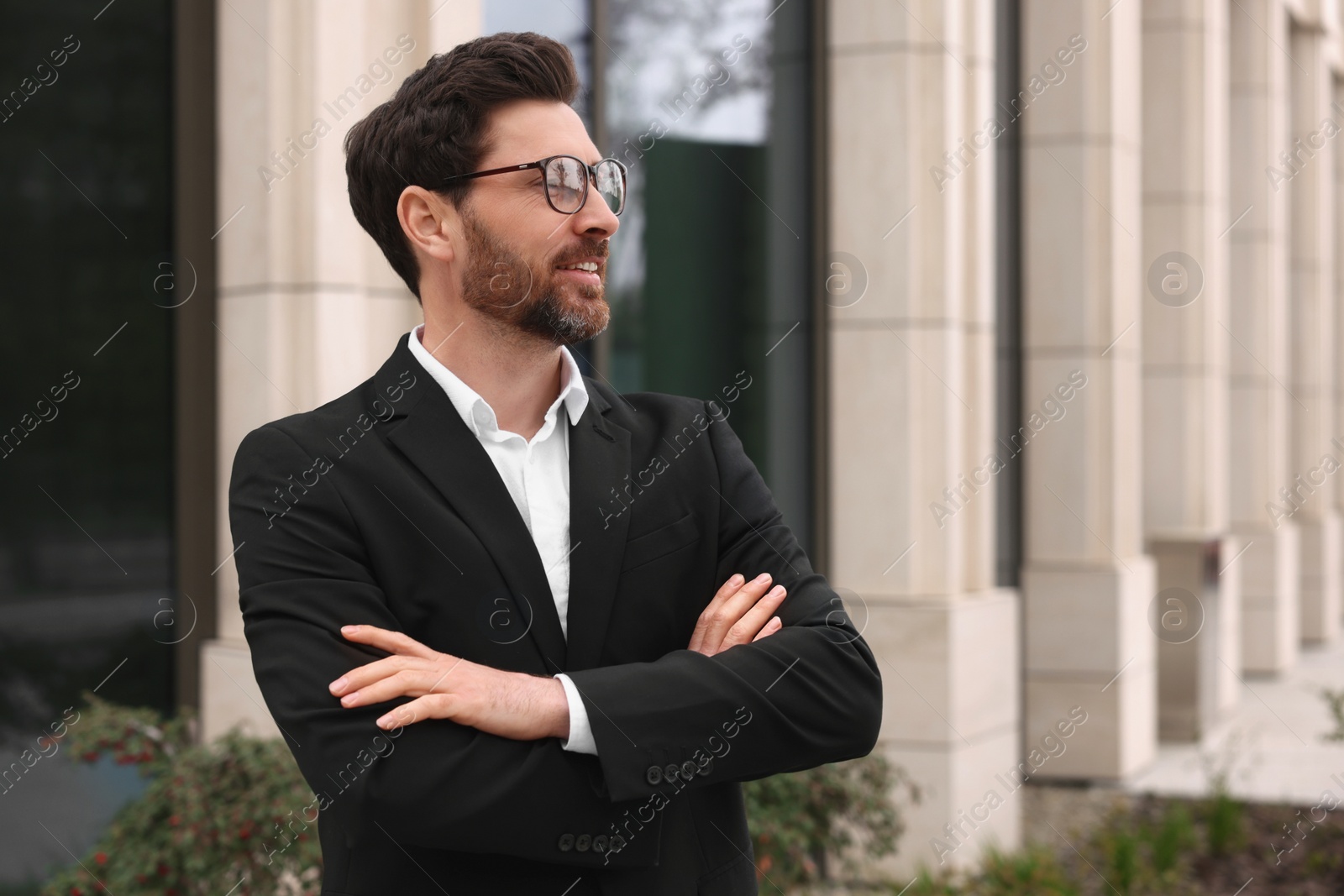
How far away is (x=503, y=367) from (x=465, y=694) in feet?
2.13

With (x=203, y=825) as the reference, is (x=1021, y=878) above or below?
below

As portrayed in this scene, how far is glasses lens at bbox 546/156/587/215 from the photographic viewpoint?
8.66 feet

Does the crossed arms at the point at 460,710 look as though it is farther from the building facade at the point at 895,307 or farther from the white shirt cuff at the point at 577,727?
the building facade at the point at 895,307

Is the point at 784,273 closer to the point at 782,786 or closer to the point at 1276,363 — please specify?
the point at 782,786

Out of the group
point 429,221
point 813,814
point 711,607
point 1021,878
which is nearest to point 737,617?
point 711,607

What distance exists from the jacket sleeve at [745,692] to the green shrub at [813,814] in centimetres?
292

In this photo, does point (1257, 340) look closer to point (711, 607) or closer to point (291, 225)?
point (291, 225)

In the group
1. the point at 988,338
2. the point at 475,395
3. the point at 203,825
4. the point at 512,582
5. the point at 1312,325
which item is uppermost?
the point at 1312,325

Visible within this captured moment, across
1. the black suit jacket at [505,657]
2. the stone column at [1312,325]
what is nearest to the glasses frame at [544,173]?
the black suit jacket at [505,657]

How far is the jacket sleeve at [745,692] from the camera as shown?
2471mm

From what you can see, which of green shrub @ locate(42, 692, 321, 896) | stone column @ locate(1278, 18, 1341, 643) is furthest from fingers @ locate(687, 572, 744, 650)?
stone column @ locate(1278, 18, 1341, 643)

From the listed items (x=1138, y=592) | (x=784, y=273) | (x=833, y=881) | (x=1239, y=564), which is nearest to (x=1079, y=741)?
(x=1138, y=592)

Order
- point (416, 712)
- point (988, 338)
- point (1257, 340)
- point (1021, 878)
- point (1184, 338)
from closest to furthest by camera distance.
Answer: point (416, 712)
point (1021, 878)
point (988, 338)
point (1184, 338)
point (1257, 340)

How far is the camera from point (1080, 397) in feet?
32.7
